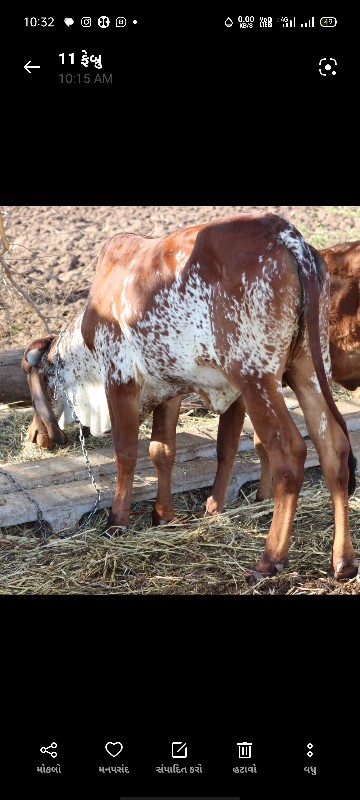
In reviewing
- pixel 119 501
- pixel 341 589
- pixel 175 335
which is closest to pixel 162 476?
pixel 119 501

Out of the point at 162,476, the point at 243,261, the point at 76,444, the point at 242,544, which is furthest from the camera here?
the point at 76,444

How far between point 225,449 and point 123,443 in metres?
0.64

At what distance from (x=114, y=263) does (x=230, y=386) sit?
1.14 meters

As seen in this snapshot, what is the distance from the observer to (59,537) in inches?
229

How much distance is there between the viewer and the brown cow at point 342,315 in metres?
6.18

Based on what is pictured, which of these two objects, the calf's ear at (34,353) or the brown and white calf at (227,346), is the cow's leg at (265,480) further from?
the calf's ear at (34,353)

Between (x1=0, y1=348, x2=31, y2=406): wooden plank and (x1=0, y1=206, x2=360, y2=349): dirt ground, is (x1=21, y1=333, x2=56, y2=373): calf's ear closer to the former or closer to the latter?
(x1=0, y1=348, x2=31, y2=406): wooden plank

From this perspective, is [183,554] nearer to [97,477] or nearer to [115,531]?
[115,531]

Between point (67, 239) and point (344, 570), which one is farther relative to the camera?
point (67, 239)

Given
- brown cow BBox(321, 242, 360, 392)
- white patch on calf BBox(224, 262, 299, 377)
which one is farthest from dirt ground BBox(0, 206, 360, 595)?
white patch on calf BBox(224, 262, 299, 377)

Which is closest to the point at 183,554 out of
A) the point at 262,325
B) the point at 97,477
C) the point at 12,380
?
the point at 97,477

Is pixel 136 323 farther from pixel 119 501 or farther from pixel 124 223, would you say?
pixel 124 223

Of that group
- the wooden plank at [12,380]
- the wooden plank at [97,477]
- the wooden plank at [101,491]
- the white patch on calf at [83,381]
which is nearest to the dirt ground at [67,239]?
the wooden plank at [12,380]

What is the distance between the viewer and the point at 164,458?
238 inches
